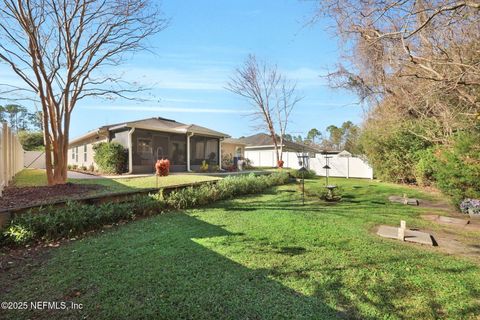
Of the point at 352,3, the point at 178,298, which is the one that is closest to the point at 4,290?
the point at 178,298

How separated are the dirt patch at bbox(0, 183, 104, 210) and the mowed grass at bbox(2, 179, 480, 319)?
270 cm

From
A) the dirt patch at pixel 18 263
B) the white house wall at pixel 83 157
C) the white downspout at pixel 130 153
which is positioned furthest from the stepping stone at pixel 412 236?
the white house wall at pixel 83 157

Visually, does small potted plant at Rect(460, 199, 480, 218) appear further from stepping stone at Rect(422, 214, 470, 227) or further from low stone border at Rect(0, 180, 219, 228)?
low stone border at Rect(0, 180, 219, 228)

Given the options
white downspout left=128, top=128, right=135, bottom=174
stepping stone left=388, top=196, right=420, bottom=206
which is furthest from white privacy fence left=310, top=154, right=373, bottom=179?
white downspout left=128, top=128, right=135, bottom=174

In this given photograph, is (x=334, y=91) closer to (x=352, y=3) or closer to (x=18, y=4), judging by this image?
(x=352, y=3)

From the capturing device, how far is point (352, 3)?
5.08 meters

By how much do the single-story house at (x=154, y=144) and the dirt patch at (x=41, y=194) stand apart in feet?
21.5

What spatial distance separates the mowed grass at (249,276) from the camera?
2607 mm

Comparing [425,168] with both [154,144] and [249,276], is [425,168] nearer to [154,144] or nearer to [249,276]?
[249,276]

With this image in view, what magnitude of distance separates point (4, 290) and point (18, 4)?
25.9 ft

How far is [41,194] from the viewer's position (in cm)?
718

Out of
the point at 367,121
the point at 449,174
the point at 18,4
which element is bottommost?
the point at 449,174

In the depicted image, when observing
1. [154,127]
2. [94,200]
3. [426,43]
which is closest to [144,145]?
[154,127]

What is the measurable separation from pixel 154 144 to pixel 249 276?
45.9 feet
